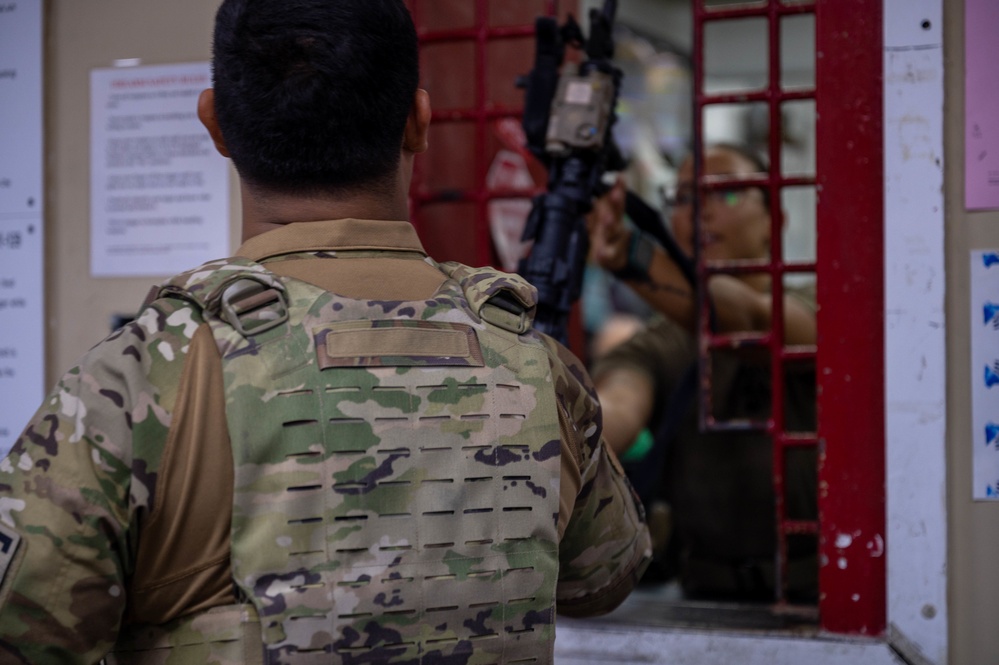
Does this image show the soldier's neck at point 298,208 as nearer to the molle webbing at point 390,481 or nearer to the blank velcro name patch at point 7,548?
the molle webbing at point 390,481

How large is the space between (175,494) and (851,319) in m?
1.24

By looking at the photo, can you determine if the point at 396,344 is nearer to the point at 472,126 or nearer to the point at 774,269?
the point at 774,269

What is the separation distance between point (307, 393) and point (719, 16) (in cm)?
136

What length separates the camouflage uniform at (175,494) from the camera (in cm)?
85

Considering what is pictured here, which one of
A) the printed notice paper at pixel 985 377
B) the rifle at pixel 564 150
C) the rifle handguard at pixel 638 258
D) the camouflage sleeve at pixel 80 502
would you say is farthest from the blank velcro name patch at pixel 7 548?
the rifle handguard at pixel 638 258

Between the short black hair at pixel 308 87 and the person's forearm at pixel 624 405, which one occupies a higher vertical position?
the short black hair at pixel 308 87

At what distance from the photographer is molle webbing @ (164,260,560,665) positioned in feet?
2.92

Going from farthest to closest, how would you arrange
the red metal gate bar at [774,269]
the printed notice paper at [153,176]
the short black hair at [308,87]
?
the printed notice paper at [153,176], the red metal gate bar at [774,269], the short black hair at [308,87]

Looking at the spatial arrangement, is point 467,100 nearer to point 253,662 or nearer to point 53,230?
point 53,230

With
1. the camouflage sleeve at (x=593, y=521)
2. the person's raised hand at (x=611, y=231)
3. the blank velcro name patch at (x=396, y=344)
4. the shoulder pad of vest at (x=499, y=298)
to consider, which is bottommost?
the camouflage sleeve at (x=593, y=521)

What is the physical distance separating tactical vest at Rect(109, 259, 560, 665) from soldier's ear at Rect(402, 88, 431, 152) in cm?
20

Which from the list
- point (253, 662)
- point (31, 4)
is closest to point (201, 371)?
point (253, 662)

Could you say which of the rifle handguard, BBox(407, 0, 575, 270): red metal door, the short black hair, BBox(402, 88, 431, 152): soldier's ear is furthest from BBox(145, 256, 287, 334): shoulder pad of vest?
the rifle handguard

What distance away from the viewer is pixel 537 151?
1.84 m
